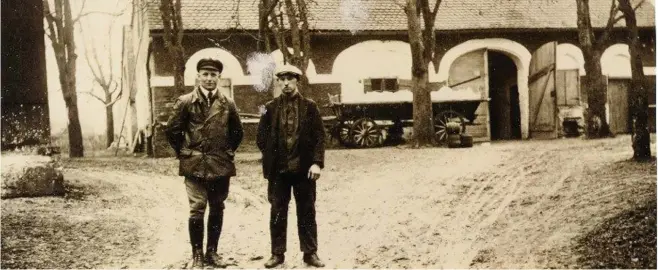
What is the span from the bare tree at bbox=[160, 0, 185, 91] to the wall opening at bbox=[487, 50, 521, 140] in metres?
10.2

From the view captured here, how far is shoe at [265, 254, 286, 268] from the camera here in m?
4.80

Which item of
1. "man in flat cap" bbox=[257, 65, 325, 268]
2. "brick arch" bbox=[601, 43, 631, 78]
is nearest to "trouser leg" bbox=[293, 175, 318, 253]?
"man in flat cap" bbox=[257, 65, 325, 268]

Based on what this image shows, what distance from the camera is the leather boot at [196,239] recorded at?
15.4ft

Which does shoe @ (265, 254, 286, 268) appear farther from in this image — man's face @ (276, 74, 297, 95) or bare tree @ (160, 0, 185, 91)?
bare tree @ (160, 0, 185, 91)

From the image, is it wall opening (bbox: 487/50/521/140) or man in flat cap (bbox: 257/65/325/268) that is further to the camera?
wall opening (bbox: 487/50/521/140)

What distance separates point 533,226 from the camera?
5.22 meters

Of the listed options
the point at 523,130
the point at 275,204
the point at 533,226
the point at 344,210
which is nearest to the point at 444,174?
the point at 344,210

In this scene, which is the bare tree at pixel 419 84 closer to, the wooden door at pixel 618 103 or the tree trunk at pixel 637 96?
the wooden door at pixel 618 103

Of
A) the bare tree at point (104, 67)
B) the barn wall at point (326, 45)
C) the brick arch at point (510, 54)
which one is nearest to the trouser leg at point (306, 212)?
the barn wall at point (326, 45)

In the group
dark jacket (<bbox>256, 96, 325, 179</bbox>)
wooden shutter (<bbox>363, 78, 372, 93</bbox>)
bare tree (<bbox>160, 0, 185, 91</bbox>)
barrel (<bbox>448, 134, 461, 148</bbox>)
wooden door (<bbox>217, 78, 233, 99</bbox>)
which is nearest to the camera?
dark jacket (<bbox>256, 96, 325, 179</bbox>)

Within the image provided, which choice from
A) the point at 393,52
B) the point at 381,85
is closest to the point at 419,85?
the point at 381,85

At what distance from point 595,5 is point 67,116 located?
12.6 metres

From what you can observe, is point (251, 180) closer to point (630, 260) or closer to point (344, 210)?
point (344, 210)

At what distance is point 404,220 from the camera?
6105 millimetres
